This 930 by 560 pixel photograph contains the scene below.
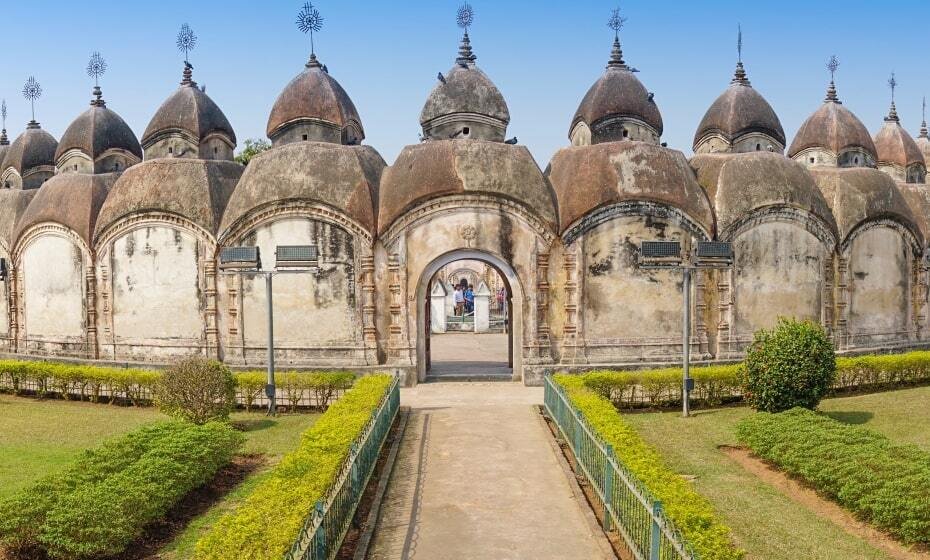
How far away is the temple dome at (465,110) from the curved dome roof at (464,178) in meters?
0.93

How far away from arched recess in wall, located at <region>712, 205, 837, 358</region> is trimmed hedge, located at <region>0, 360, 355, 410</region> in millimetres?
9725

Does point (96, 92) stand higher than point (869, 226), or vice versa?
point (96, 92)

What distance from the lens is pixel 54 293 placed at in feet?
71.0

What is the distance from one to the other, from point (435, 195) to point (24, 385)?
1080cm

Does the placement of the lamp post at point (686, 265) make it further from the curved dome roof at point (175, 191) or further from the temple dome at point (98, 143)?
the temple dome at point (98, 143)

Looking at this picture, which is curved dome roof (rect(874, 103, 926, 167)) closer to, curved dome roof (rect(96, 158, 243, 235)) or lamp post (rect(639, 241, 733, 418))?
lamp post (rect(639, 241, 733, 418))

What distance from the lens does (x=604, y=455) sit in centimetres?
884

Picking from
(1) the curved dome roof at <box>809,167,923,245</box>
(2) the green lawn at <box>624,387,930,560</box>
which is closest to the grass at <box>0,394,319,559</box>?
(2) the green lawn at <box>624,387,930,560</box>

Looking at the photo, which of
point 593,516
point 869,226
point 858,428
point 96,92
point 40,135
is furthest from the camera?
point 40,135

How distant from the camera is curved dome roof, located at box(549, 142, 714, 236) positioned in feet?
61.4

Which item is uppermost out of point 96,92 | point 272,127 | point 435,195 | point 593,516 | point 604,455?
point 96,92

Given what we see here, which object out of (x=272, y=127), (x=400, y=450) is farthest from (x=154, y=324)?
(x=400, y=450)

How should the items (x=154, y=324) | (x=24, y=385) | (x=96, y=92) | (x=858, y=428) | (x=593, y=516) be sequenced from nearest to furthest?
(x=593, y=516) → (x=858, y=428) → (x=24, y=385) → (x=154, y=324) → (x=96, y=92)

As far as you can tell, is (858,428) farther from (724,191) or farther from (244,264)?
(244,264)
